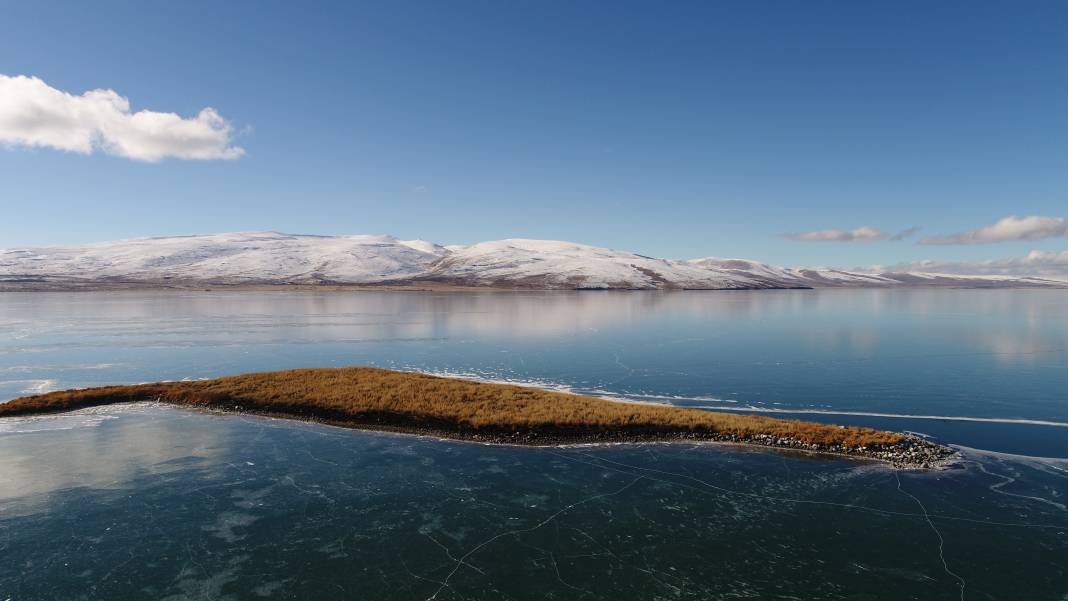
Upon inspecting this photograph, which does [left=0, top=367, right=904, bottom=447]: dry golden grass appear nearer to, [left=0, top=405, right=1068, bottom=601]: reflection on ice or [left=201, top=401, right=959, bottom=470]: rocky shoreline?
[left=201, top=401, right=959, bottom=470]: rocky shoreline

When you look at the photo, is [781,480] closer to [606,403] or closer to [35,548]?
[606,403]

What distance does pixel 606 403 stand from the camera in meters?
38.2

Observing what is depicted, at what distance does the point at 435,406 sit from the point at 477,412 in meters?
3.17

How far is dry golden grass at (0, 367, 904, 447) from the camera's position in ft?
109

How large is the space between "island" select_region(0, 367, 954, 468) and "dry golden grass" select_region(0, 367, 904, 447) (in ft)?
0.22

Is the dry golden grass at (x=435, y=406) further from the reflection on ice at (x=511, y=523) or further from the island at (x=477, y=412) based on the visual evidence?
the reflection on ice at (x=511, y=523)

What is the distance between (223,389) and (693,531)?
3650cm

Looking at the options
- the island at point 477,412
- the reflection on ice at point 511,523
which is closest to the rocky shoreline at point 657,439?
the island at point 477,412

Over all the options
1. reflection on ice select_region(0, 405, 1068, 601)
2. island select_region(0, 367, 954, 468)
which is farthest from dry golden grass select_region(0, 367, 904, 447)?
reflection on ice select_region(0, 405, 1068, 601)

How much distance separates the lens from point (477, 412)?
117ft

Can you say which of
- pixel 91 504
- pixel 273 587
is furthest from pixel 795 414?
pixel 91 504

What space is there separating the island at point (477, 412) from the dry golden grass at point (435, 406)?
2.6 inches

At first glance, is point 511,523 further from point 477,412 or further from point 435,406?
point 435,406

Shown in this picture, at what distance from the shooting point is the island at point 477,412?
1226 inches
